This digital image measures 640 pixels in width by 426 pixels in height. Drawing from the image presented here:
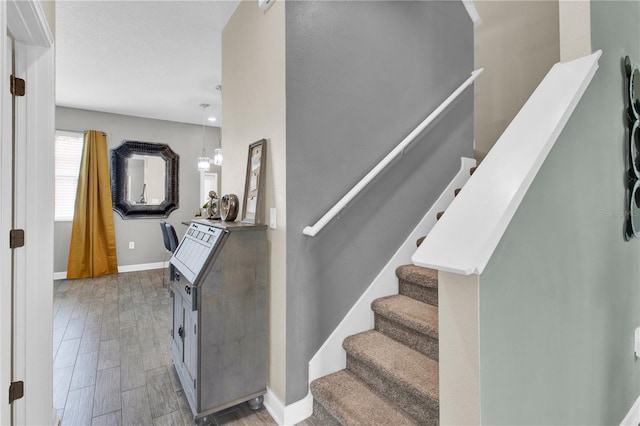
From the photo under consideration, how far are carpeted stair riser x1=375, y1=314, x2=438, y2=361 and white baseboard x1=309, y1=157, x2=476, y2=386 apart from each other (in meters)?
0.09

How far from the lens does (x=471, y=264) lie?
835 mm

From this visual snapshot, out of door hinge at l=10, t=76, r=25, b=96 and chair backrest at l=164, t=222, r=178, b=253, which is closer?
door hinge at l=10, t=76, r=25, b=96

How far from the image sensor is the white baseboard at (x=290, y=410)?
1.79 meters

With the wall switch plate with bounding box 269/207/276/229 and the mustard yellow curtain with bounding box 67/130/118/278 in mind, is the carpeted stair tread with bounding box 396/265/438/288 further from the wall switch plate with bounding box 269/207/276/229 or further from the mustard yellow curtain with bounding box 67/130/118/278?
the mustard yellow curtain with bounding box 67/130/118/278

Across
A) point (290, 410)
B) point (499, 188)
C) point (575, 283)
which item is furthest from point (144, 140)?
point (575, 283)

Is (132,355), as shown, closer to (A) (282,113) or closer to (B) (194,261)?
(B) (194,261)

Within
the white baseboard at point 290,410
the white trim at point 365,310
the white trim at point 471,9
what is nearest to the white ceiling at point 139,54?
the white trim at point 471,9

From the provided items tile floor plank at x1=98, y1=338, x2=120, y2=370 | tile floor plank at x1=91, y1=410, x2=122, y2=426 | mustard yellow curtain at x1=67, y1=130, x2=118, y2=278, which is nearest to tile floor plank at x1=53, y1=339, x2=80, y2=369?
tile floor plank at x1=98, y1=338, x2=120, y2=370

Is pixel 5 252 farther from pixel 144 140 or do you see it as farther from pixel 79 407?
pixel 144 140

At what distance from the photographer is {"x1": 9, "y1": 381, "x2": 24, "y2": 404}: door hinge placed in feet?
4.72

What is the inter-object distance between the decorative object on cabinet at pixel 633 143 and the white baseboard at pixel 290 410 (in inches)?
75.0

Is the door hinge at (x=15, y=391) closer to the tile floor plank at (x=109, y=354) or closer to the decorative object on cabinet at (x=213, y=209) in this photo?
the tile floor plank at (x=109, y=354)

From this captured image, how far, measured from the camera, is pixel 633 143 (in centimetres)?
170

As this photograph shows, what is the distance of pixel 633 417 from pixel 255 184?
2.48 meters
